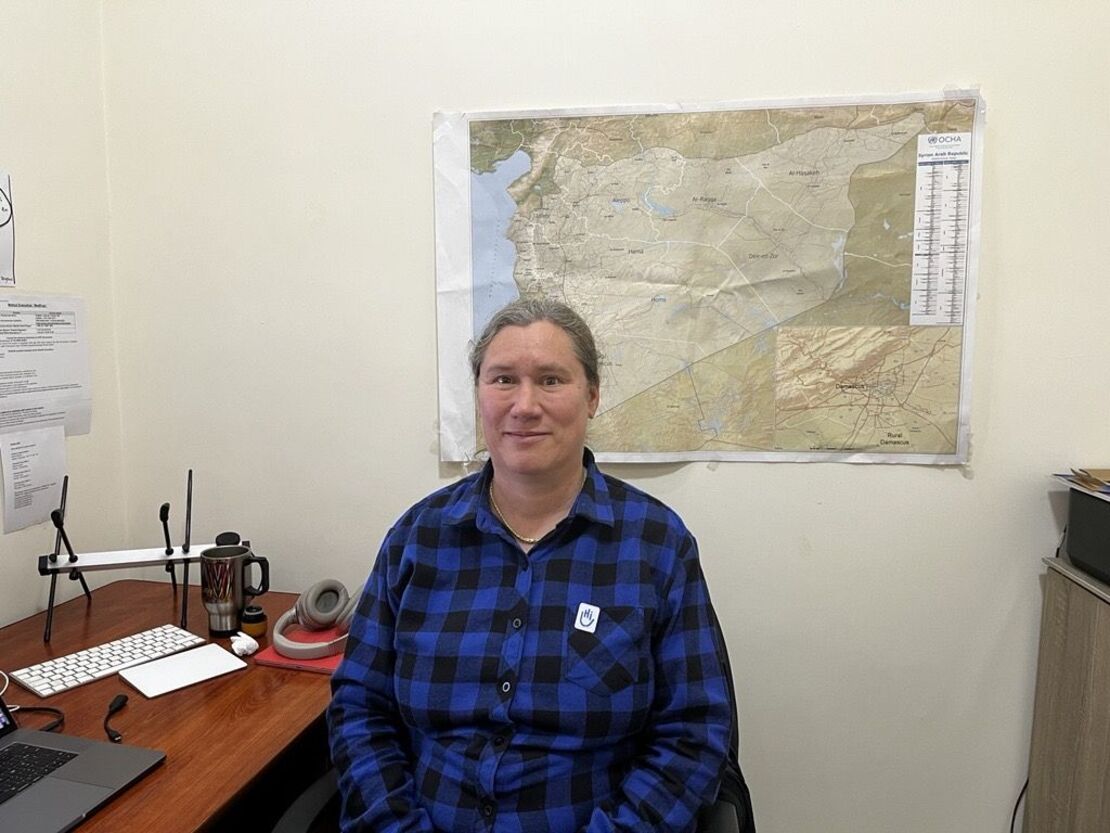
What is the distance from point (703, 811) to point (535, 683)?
0.34 metres

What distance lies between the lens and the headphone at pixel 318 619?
4.96 ft

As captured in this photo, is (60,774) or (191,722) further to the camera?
(191,722)

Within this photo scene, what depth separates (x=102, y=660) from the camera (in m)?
1.47

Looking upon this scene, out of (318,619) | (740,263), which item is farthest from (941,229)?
(318,619)

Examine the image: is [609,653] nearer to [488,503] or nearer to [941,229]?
[488,503]

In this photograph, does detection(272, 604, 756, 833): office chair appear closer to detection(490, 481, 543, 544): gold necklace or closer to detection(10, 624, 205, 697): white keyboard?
detection(490, 481, 543, 544): gold necklace

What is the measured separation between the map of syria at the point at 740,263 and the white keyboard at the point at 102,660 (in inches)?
39.1

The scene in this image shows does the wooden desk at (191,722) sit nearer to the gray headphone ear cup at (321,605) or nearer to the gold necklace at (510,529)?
the gray headphone ear cup at (321,605)

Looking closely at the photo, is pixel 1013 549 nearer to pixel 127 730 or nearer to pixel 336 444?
pixel 336 444

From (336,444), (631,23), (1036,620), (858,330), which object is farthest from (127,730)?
(1036,620)

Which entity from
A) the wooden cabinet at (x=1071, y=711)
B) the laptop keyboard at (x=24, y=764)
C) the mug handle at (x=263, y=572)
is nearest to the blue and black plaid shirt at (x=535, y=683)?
the laptop keyboard at (x=24, y=764)

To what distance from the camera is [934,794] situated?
173 centimetres

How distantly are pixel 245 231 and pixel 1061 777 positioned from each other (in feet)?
7.28

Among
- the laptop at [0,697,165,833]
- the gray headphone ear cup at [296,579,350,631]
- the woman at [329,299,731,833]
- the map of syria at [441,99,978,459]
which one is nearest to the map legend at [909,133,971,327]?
the map of syria at [441,99,978,459]
